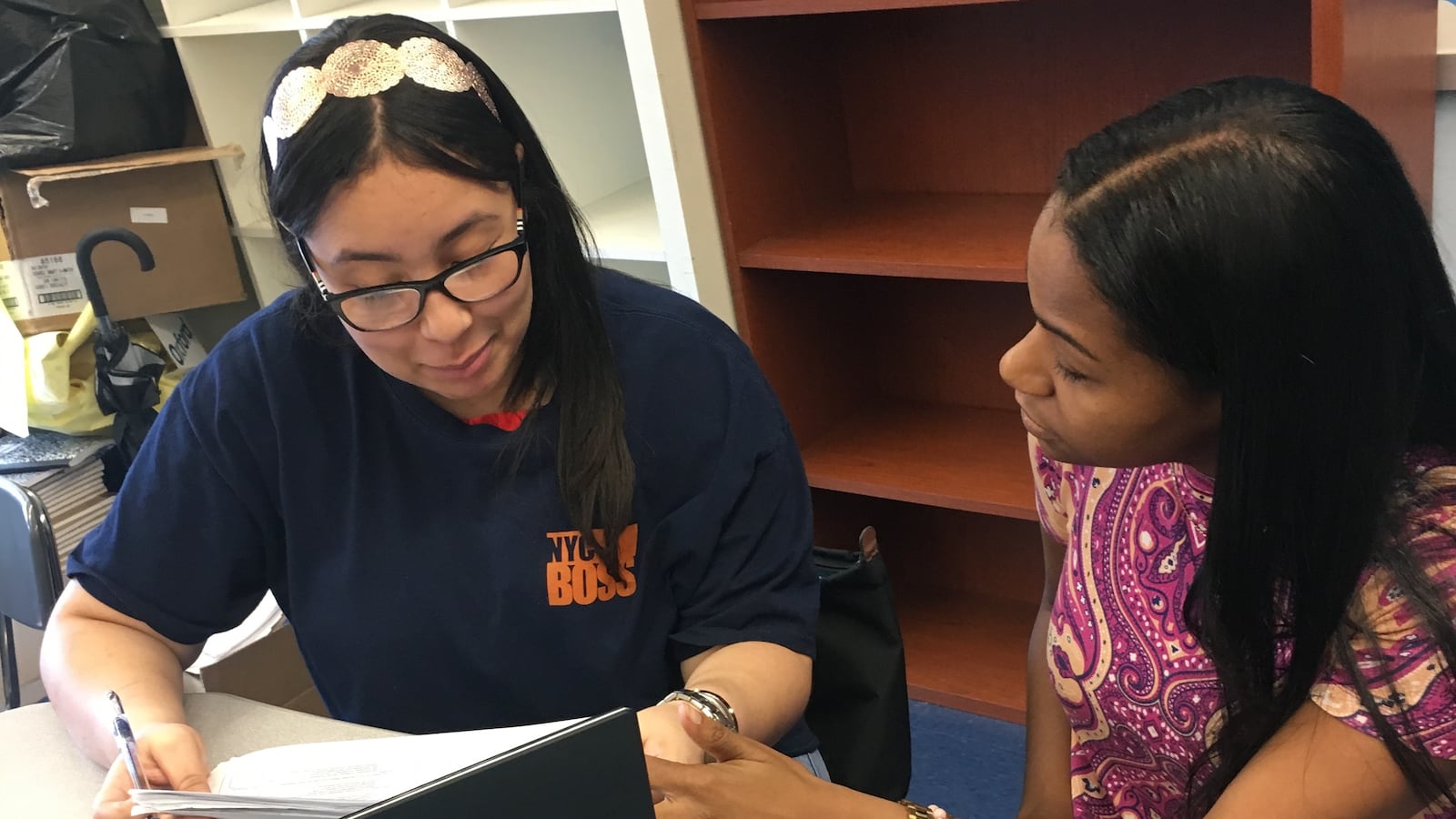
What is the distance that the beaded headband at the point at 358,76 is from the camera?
0.97 metres

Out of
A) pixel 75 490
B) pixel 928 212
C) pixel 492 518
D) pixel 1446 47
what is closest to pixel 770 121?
pixel 928 212

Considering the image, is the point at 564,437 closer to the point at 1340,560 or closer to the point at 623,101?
the point at 1340,560

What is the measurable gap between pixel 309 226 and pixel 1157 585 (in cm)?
72

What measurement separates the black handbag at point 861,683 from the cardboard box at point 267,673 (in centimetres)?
79

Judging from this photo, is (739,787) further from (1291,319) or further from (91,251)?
(91,251)

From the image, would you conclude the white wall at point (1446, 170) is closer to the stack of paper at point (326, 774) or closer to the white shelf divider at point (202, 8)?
the stack of paper at point (326, 774)

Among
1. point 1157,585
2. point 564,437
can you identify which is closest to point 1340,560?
point 1157,585

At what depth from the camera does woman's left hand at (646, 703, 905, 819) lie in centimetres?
88

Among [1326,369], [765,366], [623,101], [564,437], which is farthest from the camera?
[623,101]

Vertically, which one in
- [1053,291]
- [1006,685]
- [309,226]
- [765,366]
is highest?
[309,226]

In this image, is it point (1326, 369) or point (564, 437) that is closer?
point (1326, 369)

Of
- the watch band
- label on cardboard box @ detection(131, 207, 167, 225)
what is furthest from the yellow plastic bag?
the watch band

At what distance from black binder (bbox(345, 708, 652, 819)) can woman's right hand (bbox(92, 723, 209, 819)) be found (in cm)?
44

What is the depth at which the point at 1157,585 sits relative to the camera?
0.95 m
